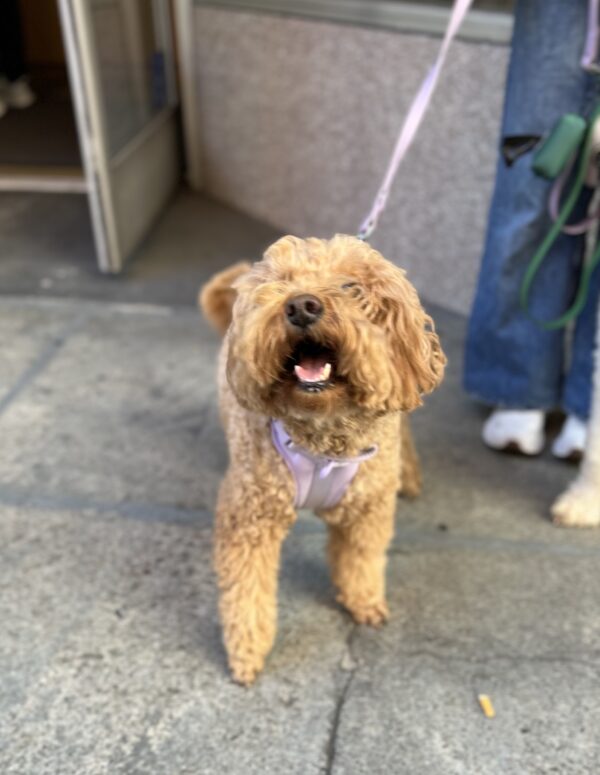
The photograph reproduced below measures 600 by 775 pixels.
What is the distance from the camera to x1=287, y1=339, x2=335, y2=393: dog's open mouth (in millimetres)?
1593

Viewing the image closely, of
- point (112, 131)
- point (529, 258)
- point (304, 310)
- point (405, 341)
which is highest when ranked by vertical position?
point (304, 310)

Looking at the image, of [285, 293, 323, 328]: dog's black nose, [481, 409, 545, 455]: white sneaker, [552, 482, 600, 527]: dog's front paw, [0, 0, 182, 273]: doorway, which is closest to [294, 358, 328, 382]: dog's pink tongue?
[285, 293, 323, 328]: dog's black nose

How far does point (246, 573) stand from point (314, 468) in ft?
1.31

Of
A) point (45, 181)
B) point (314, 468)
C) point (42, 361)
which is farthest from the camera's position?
point (45, 181)

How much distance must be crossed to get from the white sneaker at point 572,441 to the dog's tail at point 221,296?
4.80 feet

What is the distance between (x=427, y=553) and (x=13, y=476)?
1.60m

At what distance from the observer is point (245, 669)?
7.10ft

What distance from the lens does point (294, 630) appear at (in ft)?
7.75

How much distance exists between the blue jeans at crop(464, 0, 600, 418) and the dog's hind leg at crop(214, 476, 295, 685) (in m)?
1.42

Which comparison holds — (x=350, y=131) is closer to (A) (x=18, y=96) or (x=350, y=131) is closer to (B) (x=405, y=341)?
(B) (x=405, y=341)

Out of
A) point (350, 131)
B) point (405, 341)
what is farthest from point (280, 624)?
point (350, 131)

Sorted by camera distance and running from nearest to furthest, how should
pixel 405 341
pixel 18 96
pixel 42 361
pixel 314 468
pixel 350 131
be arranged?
pixel 405 341 → pixel 314 468 → pixel 42 361 → pixel 350 131 → pixel 18 96

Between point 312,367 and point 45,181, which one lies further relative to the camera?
point 45,181

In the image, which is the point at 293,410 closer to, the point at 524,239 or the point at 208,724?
the point at 208,724
